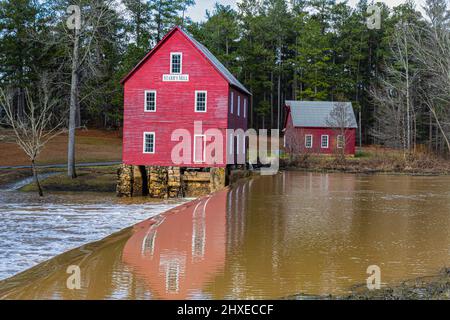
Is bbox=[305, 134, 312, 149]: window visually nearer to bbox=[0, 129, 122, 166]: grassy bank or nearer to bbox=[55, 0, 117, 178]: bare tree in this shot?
bbox=[0, 129, 122, 166]: grassy bank

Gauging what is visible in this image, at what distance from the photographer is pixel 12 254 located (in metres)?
14.2

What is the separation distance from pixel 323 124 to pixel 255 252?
38955mm

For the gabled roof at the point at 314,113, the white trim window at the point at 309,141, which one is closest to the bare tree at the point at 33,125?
the gabled roof at the point at 314,113

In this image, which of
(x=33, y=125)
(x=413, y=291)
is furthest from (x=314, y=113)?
(x=413, y=291)

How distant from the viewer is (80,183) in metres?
32.5

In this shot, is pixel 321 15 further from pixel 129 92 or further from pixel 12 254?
pixel 12 254

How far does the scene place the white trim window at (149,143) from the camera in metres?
30.9

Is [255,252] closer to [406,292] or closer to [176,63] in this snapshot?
[406,292]

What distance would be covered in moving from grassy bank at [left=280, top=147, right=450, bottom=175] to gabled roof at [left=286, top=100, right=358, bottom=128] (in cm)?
904

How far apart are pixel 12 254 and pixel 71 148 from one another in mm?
20107

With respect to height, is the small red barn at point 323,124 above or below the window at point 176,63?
below

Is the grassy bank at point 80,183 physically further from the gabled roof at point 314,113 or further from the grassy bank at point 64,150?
the gabled roof at point 314,113

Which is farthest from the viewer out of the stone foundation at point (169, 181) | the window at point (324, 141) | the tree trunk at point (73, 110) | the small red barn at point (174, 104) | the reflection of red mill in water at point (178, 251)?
the window at point (324, 141)

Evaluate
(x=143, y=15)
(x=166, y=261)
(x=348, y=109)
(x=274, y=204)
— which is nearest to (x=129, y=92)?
(x=274, y=204)
